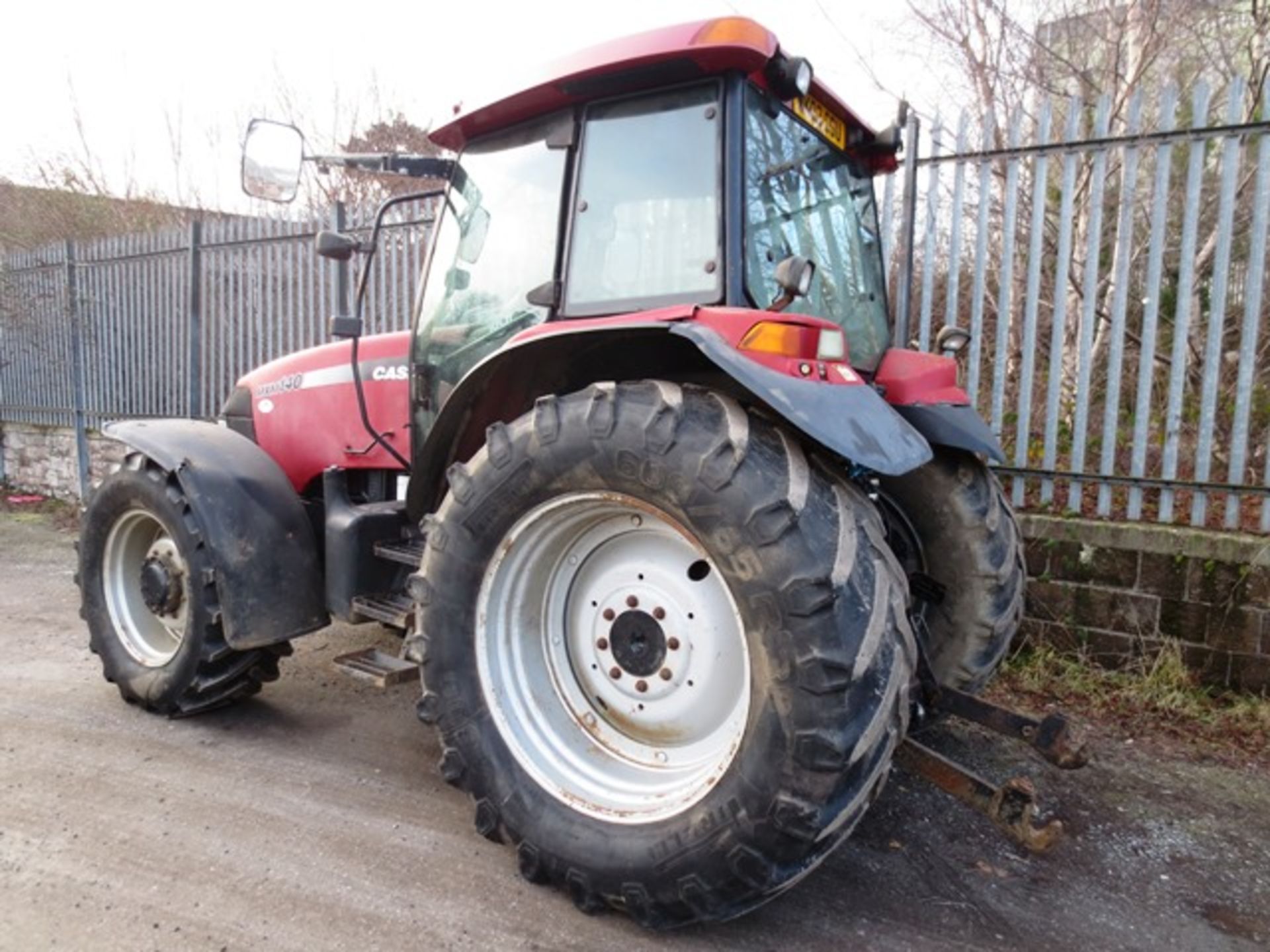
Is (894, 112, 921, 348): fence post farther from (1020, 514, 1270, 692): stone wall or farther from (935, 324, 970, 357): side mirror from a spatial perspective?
(1020, 514, 1270, 692): stone wall

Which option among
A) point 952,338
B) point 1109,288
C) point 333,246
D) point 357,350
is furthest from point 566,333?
point 1109,288

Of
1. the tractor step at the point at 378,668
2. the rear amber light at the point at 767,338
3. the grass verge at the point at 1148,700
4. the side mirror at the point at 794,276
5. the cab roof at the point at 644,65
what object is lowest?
the grass verge at the point at 1148,700

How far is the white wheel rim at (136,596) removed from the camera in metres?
3.41

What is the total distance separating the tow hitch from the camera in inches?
80.0

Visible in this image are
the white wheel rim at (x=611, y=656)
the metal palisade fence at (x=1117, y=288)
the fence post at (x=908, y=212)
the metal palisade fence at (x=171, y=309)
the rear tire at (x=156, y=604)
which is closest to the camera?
the white wheel rim at (x=611, y=656)

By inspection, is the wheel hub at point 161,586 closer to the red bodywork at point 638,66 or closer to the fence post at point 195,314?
the red bodywork at point 638,66

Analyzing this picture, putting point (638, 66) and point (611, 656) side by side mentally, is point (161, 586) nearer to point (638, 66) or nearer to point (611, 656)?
point (611, 656)

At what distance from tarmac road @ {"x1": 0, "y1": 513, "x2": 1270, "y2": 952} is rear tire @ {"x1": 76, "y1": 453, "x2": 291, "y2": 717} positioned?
17cm

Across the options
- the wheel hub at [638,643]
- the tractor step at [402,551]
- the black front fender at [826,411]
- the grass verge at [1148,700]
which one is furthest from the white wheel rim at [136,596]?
the grass verge at [1148,700]

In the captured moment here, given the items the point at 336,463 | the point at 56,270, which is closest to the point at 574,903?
the point at 336,463

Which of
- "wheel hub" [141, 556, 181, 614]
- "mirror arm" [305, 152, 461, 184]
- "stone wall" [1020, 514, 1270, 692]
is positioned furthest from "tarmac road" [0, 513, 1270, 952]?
"mirror arm" [305, 152, 461, 184]

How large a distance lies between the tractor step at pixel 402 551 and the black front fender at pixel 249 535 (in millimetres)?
279

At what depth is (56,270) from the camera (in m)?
8.86

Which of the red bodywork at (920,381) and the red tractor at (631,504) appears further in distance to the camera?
the red bodywork at (920,381)
